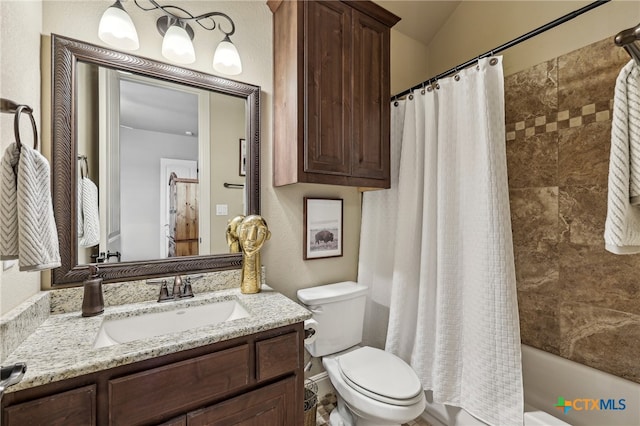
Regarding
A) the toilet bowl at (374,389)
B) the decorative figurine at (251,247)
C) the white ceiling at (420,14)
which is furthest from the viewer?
the white ceiling at (420,14)

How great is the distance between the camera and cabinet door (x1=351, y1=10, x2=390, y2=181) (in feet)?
5.24

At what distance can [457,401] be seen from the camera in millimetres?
1495

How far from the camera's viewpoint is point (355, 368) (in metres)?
1.46

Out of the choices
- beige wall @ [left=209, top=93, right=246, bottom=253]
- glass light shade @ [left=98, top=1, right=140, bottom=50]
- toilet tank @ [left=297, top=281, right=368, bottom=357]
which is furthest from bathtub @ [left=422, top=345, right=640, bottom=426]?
glass light shade @ [left=98, top=1, right=140, bottom=50]

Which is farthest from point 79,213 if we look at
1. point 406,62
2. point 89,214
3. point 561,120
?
point 561,120

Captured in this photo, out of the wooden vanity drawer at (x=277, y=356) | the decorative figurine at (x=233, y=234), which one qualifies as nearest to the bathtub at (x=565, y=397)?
the wooden vanity drawer at (x=277, y=356)

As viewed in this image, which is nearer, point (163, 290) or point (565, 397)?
point (163, 290)

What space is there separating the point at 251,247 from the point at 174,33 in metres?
1.09

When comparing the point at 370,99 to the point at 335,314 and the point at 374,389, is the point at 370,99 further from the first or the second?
the point at 374,389

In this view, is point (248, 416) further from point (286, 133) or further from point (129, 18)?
point (129, 18)

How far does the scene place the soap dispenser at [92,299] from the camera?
3.55 ft

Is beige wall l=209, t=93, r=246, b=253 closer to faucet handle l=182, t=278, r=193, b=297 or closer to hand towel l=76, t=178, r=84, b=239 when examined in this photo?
faucet handle l=182, t=278, r=193, b=297

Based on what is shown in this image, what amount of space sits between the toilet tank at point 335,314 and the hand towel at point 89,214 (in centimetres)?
105

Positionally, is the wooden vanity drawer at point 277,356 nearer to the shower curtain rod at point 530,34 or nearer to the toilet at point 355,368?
Result: the toilet at point 355,368
